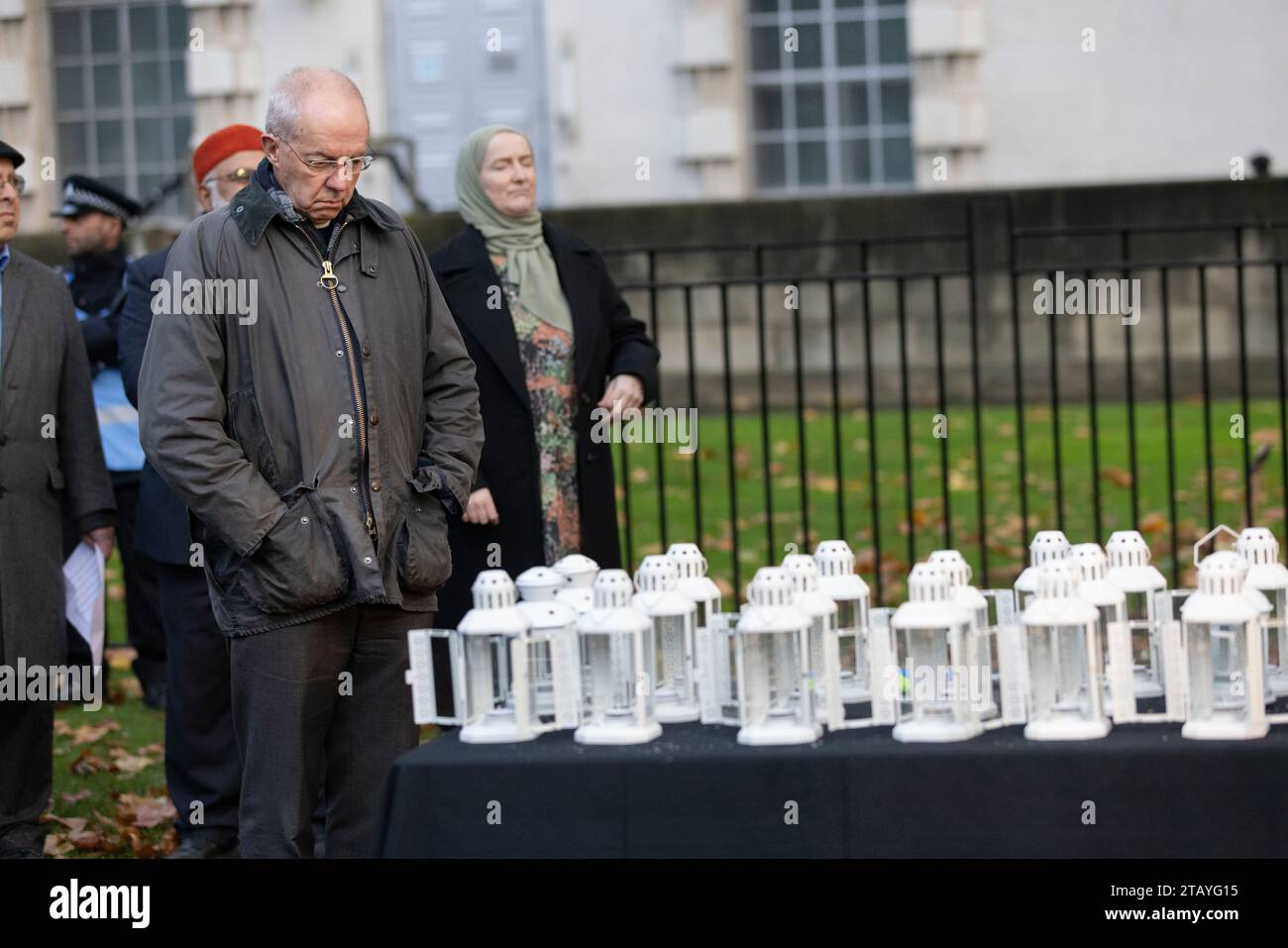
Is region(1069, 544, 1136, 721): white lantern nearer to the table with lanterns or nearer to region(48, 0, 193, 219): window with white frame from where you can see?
the table with lanterns

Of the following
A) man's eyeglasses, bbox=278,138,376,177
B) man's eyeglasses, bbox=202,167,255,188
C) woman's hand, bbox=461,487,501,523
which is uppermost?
man's eyeglasses, bbox=202,167,255,188

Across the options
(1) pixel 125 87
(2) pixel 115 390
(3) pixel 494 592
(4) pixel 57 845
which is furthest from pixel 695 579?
(1) pixel 125 87

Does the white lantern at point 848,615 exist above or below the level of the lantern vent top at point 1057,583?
below

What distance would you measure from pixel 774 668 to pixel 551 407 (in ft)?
6.99

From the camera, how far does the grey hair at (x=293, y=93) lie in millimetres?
3957

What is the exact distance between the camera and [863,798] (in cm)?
324

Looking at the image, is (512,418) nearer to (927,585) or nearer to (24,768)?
(24,768)

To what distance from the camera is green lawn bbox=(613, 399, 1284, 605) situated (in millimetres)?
9531

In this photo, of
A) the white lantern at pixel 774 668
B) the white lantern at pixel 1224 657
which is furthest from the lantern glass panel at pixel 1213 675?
the white lantern at pixel 774 668

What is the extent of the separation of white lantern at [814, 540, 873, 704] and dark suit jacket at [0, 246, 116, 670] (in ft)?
8.31

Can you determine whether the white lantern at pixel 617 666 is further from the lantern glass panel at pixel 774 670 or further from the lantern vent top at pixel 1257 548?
the lantern vent top at pixel 1257 548

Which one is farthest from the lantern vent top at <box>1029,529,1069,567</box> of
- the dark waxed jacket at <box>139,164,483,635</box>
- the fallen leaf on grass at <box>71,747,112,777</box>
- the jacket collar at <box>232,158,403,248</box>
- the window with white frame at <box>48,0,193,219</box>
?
Answer: the window with white frame at <box>48,0,193,219</box>

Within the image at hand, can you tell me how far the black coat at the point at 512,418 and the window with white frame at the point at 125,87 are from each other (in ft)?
42.9
